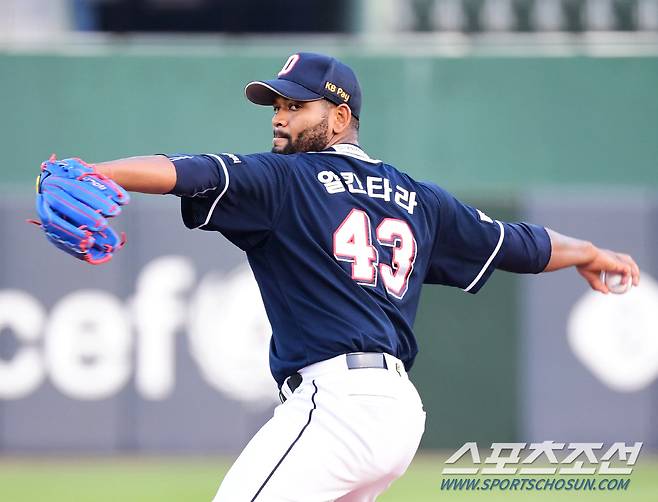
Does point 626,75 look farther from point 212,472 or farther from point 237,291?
point 212,472

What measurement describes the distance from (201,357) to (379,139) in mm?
2689

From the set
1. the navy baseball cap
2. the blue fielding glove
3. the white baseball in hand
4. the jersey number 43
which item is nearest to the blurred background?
the white baseball in hand

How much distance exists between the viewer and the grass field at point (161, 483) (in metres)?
7.07

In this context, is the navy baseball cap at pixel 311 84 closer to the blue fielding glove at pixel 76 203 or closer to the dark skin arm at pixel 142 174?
the dark skin arm at pixel 142 174

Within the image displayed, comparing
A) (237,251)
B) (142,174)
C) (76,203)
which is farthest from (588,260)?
(237,251)

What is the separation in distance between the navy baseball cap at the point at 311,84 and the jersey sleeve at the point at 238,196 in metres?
Result: 0.31

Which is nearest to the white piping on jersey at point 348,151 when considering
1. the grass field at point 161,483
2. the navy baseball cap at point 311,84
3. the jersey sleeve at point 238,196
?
the navy baseball cap at point 311,84

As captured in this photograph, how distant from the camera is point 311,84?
3.84 m

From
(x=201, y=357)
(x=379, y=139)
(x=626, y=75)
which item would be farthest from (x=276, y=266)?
(x=626, y=75)

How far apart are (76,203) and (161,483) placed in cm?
478

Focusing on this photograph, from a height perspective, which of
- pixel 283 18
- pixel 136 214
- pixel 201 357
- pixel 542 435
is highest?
pixel 283 18

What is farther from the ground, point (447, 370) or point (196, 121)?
point (196, 121)

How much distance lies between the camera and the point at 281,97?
3.91 meters

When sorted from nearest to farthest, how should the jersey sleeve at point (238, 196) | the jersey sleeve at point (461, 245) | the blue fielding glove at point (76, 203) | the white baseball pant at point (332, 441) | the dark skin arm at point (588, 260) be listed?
the blue fielding glove at point (76, 203) → the white baseball pant at point (332, 441) → the jersey sleeve at point (238, 196) → the jersey sleeve at point (461, 245) → the dark skin arm at point (588, 260)
